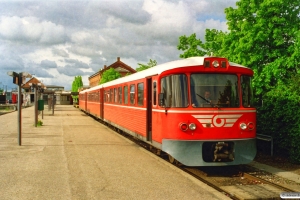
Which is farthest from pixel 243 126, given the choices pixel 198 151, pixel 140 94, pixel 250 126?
pixel 140 94

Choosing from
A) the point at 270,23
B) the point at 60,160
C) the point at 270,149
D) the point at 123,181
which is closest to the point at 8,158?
the point at 60,160

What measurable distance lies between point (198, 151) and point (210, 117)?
0.84 meters

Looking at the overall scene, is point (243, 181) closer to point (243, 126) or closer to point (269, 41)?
point (243, 126)

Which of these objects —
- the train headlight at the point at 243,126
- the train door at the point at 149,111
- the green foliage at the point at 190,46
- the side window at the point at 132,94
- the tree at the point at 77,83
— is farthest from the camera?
the tree at the point at 77,83

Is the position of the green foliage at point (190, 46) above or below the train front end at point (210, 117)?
above

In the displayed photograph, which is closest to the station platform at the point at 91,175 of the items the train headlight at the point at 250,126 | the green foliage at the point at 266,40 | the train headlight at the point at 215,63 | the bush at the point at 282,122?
the train headlight at the point at 250,126

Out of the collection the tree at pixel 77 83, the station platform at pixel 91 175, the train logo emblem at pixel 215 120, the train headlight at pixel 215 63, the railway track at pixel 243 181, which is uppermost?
the tree at pixel 77 83

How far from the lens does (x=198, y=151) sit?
919 cm

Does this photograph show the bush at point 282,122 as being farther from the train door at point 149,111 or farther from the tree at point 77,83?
the tree at point 77,83

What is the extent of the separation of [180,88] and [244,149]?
2111mm

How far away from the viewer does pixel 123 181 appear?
8.26 meters

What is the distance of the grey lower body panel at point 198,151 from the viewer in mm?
→ 9180

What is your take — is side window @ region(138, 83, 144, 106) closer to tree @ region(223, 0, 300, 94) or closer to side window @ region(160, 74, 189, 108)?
side window @ region(160, 74, 189, 108)

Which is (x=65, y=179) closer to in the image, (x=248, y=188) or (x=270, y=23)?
(x=248, y=188)
